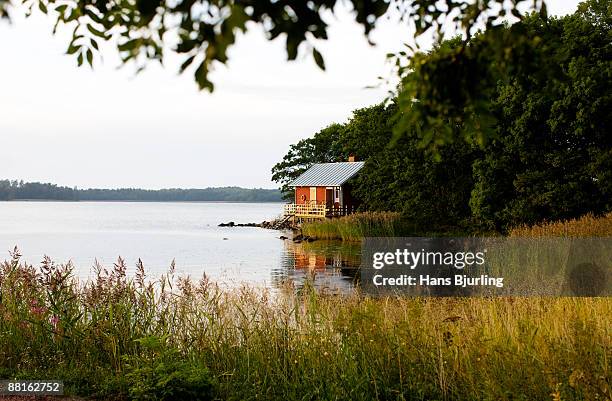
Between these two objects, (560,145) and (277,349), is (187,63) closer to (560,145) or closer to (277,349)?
(277,349)

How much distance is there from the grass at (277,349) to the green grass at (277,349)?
0.01m

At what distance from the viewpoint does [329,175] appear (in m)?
56.8

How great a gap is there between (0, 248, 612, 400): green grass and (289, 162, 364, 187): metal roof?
45441 mm

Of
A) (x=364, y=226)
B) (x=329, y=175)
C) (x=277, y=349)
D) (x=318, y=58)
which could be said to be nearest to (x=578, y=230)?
(x=277, y=349)

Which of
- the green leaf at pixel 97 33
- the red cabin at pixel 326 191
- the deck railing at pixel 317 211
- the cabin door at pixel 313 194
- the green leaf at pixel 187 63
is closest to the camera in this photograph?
the green leaf at pixel 187 63

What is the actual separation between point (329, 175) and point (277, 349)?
50032mm

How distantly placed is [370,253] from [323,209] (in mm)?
21563

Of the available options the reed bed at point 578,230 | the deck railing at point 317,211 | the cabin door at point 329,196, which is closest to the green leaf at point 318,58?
the reed bed at point 578,230

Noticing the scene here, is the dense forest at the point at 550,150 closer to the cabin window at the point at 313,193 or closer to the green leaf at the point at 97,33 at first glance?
the green leaf at the point at 97,33

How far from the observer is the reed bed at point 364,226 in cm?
3600

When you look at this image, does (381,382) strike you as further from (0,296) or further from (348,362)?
(0,296)

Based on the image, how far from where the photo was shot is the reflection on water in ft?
67.8

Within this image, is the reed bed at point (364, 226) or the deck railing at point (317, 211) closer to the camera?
the reed bed at point (364, 226)

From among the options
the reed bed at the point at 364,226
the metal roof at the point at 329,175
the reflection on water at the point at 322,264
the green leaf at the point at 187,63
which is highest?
the metal roof at the point at 329,175
